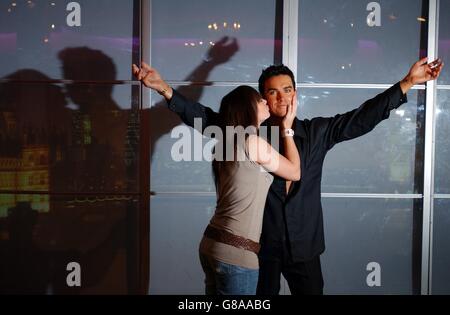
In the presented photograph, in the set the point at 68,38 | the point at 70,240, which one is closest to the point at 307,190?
the point at 70,240

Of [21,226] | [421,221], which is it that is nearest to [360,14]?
[421,221]

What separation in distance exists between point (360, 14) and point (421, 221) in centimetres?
176

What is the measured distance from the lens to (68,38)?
371 cm

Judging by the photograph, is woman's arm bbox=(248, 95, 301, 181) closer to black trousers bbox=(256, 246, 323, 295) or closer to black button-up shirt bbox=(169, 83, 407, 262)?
black button-up shirt bbox=(169, 83, 407, 262)

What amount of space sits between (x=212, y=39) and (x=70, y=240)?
201cm

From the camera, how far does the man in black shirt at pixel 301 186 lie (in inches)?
106

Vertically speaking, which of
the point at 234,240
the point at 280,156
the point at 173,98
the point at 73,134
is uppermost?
the point at 173,98

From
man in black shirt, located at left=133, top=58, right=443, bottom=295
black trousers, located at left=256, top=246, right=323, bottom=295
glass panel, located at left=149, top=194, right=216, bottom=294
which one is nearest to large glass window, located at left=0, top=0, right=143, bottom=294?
glass panel, located at left=149, top=194, right=216, bottom=294

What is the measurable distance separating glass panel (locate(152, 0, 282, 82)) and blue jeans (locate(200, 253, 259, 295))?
187 cm

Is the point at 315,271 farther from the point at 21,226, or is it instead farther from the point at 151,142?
the point at 21,226

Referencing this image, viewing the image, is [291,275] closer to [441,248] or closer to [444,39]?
[441,248]

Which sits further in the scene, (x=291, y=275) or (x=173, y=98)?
(x=173, y=98)

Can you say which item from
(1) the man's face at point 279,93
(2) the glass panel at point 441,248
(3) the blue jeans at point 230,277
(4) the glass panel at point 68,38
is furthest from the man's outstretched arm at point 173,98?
(2) the glass panel at point 441,248

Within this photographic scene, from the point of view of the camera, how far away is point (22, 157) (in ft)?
12.3
